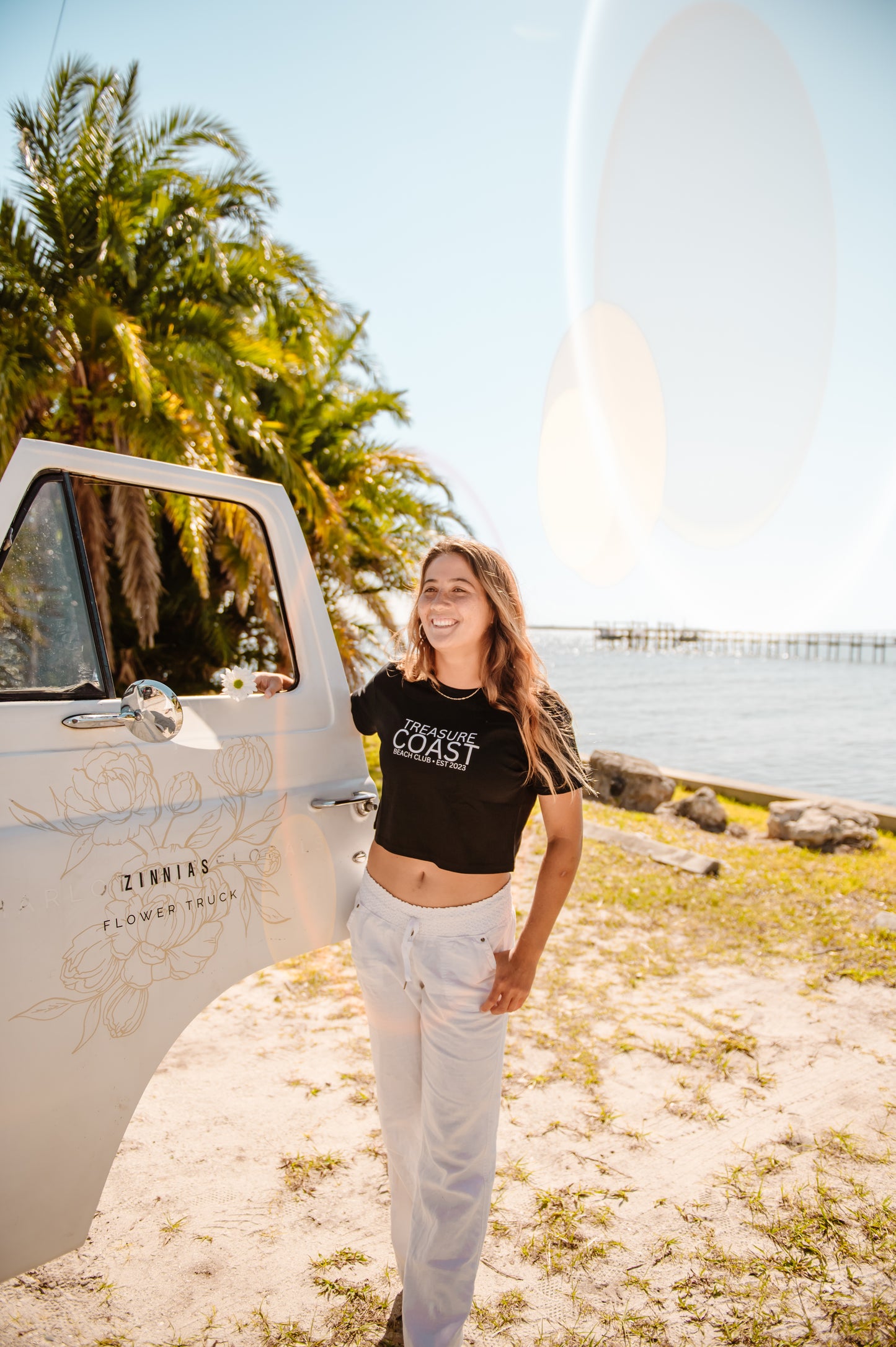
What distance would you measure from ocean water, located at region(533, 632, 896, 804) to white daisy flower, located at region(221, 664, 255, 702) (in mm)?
880

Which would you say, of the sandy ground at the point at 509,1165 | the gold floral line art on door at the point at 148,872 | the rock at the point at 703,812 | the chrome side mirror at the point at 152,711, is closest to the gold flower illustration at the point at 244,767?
the gold floral line art on door at the point at 148,872

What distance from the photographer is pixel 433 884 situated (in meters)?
2.12

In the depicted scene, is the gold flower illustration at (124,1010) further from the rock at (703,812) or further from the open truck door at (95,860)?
the rock at (703,812)

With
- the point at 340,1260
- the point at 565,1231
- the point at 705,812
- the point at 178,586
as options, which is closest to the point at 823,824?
the point at 705,812

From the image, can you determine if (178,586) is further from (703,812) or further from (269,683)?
(269,683)

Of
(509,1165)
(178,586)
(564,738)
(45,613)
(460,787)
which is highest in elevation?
(178,586)

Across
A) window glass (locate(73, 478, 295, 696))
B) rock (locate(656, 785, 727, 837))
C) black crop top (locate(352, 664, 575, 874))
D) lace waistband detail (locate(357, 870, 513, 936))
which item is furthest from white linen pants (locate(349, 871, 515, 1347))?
rock (locate(656, 785, 727, 837))

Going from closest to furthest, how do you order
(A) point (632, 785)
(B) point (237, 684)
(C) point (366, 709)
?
1. (B) point (237, 684)
2. (C) point (366, 709)
3. (A) point (632, 785)

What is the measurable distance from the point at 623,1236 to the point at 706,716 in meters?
26.6

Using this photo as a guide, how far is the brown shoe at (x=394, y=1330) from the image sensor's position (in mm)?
2178

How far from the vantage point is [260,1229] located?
258 centimetres

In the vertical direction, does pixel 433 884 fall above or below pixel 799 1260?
above

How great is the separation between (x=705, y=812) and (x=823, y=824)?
131cm

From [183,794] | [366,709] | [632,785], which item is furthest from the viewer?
[632,785]
